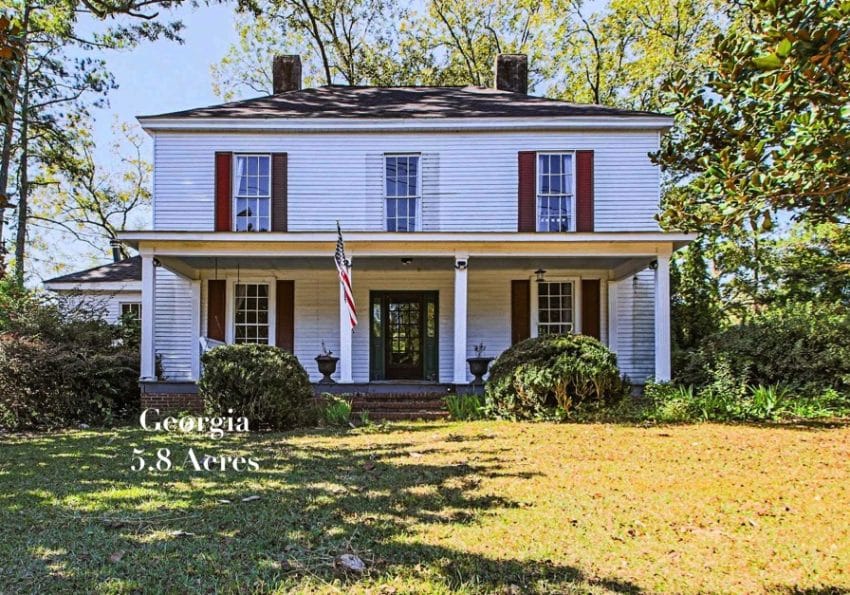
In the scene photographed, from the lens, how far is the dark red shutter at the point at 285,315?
42.2 feet

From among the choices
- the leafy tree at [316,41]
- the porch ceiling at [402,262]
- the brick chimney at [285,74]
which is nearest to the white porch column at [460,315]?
the porch ceiling at [402,262]

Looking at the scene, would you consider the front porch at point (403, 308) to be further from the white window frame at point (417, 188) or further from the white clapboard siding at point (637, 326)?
the white window frame at point (417, 188)

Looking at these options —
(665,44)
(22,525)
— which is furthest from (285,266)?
(665,44)

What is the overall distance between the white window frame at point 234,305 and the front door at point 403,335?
2.20 meters

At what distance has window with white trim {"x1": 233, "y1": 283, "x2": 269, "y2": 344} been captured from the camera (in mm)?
13008

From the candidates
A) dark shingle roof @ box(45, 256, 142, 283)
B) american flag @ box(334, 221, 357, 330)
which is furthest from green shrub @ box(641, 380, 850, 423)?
dark shingle roof @ box(45, 256, 142, 283)

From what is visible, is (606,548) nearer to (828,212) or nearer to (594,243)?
(828,212)

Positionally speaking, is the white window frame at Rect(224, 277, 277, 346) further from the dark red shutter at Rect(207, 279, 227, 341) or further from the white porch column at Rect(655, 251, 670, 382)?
the white porch column at Rect(655, 251, 670, 382)

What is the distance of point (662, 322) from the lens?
10.8m

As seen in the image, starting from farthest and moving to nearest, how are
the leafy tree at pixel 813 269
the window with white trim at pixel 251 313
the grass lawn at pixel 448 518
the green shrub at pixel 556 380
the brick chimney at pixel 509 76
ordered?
the brick chimney at pixel 509 76 → the leafy tree at pixel 813 269 → the window with white trim at pixel 251 313 → the green shrub at pixel 556 380 → the grass lawn at pixel 448 518

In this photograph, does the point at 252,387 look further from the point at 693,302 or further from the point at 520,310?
the point at 693,302

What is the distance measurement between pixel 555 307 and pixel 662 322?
276 cm

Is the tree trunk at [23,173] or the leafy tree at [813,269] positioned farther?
the tree trunk at [23,173]

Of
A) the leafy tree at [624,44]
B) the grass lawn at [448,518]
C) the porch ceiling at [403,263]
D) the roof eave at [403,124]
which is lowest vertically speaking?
the grass lawn at [448,518]
